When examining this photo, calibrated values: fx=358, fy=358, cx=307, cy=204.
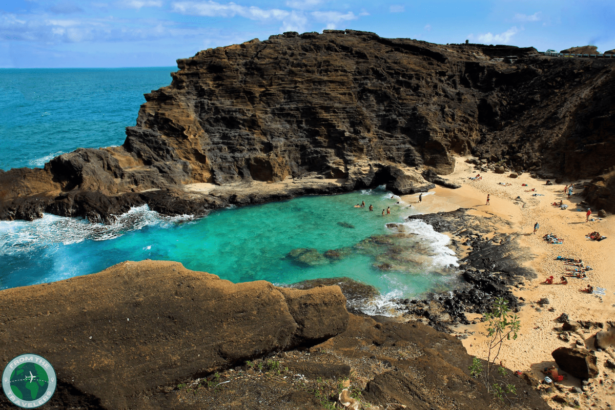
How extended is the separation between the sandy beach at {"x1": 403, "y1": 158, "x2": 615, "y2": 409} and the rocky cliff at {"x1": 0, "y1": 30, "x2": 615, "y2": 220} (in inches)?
133

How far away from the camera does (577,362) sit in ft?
45.6

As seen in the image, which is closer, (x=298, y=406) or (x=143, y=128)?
(x=298, y=406)

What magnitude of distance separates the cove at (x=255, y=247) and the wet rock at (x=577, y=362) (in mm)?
6992

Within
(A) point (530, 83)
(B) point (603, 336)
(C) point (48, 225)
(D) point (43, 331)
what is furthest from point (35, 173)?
(A) point (530, 83)

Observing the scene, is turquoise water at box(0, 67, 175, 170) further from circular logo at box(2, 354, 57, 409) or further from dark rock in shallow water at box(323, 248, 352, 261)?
circular logo at box(2, 354, 57, 409)

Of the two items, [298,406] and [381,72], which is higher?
[381,72]

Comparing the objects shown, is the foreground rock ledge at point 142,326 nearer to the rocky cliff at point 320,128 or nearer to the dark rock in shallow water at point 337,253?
the dark rock in shallow water at point 337,253

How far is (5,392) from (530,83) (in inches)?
2043

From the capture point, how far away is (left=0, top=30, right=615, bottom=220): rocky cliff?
31375mm

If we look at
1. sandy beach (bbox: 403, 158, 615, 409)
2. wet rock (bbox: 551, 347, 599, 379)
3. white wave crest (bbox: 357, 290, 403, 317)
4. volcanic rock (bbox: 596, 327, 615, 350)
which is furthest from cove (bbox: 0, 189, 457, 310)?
volcanic rock (bbox: 596, 327, 615, 350)

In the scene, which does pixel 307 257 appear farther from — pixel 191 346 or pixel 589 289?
pixel 589 289

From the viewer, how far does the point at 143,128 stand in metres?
33.2

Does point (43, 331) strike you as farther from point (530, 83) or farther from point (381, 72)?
point (530, 83)

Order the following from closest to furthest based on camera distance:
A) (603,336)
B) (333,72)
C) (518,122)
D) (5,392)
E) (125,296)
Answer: (5,392)
(125,296)
(603,336)
(333,72)
(518,122)
